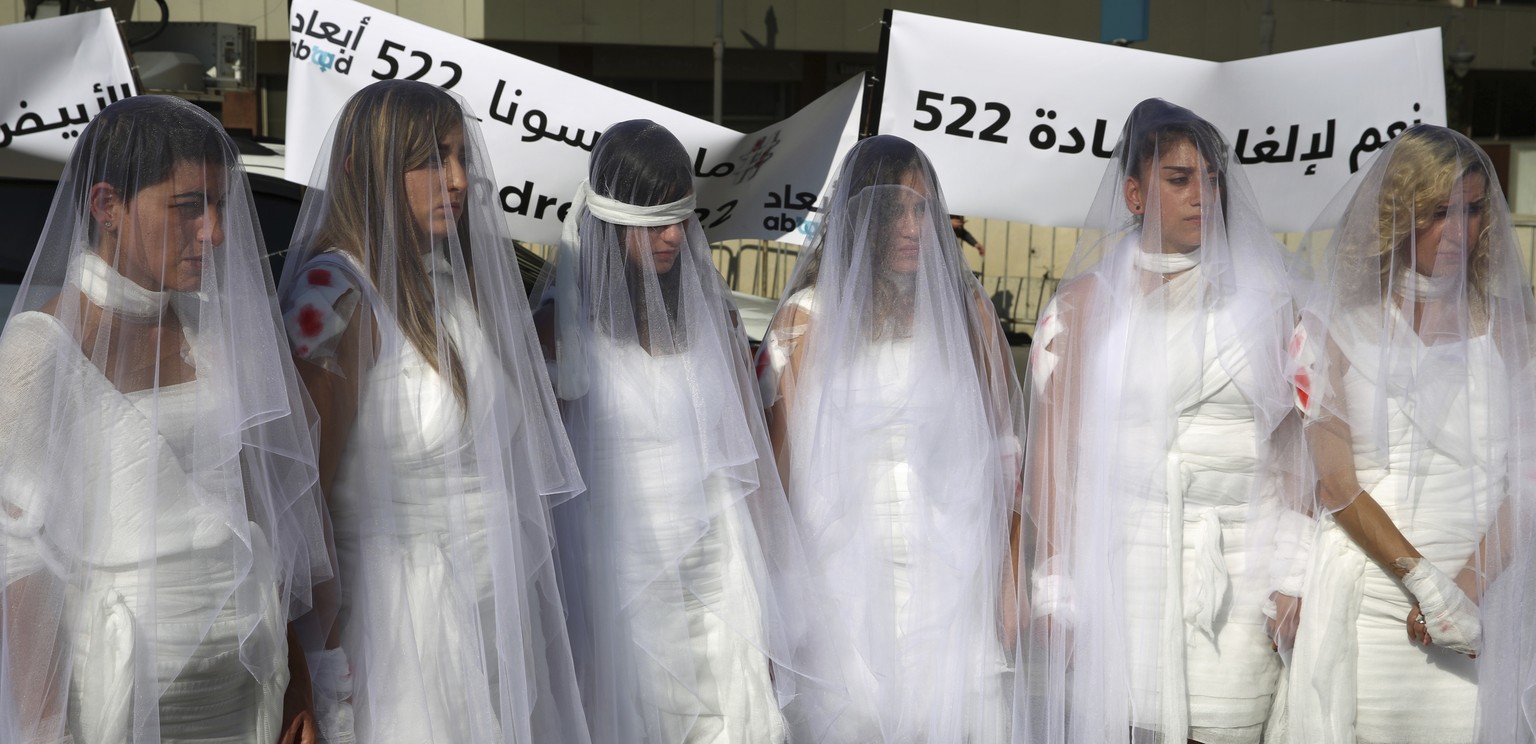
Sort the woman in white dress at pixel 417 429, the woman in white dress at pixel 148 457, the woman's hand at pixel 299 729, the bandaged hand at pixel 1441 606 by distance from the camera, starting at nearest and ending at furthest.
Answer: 1. the woman in white dress at pixel 148 457
2. the woman's hand at pixel 299 729
3. the woman in white dress at pixel 417 429
4. the bandaged hand at pixel 1441 606

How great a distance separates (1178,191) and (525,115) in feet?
6.26

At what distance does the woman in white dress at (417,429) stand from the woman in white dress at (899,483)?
0.69 meters

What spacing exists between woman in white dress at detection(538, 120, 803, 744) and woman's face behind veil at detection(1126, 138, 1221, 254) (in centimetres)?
101

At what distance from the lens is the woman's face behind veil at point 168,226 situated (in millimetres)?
2307

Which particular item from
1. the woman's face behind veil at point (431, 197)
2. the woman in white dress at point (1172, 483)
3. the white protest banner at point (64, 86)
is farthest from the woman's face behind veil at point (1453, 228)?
the white protest banner at point (64, 86)

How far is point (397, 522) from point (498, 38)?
11709 millimetres

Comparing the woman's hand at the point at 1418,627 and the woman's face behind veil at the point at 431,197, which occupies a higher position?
the woman's face behind veil at the point at 431,197

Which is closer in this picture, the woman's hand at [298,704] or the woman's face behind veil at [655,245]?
the woman's hand at [298,704]

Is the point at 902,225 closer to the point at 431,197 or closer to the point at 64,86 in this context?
the point at 431,197

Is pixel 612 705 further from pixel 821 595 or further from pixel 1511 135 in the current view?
pixel 1511 135

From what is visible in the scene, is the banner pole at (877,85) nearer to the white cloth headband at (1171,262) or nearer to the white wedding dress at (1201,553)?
the white cloth headband at (1171,262)

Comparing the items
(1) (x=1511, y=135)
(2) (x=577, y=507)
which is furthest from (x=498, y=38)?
(1) (x=1511, y=135)

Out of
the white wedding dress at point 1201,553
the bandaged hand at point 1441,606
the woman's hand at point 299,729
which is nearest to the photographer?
the woman's hand at point 299,729

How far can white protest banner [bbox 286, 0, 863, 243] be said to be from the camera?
13.3ft
